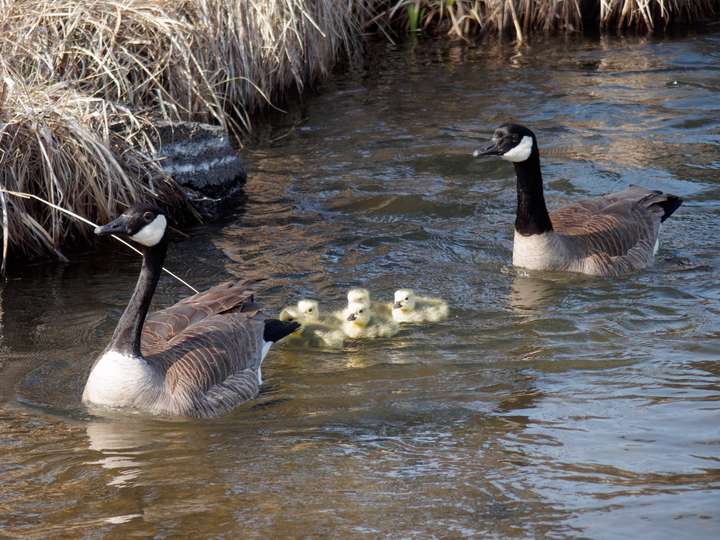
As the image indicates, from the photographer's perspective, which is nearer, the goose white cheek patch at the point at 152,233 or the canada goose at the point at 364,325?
the goose white cheek patch at the point at 152,233

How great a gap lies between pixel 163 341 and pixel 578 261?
3732mm

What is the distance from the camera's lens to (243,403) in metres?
7.04

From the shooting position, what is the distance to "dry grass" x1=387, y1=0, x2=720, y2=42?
15.2 metres

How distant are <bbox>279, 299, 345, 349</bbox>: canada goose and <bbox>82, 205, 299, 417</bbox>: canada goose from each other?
0.27 meters

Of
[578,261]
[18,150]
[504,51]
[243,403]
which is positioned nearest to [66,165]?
[18,150]

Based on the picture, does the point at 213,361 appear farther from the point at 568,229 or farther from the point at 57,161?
the point at 568,229

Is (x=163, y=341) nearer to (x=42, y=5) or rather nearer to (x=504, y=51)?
(x=42, y=5)

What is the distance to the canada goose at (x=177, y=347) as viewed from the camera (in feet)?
21.6

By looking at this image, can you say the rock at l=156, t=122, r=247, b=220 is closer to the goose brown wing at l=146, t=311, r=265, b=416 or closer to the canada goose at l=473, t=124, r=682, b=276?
the canada goose at l=473, t=124, r=682, b=276

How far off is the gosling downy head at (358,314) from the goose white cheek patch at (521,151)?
207 centimetres

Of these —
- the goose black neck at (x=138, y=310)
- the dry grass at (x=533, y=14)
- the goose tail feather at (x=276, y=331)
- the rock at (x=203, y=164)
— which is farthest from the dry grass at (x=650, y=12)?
the goose black neck at (x=138, y=310)

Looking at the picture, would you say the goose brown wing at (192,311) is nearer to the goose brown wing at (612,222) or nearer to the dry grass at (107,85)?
the dry grass at (107,85)

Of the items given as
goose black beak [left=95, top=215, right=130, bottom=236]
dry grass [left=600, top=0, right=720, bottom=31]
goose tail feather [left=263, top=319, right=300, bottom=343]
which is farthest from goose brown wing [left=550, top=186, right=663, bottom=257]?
dry grass [left=600, top=0, right=720, bottom=31]

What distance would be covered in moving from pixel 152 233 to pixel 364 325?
5.80ft
